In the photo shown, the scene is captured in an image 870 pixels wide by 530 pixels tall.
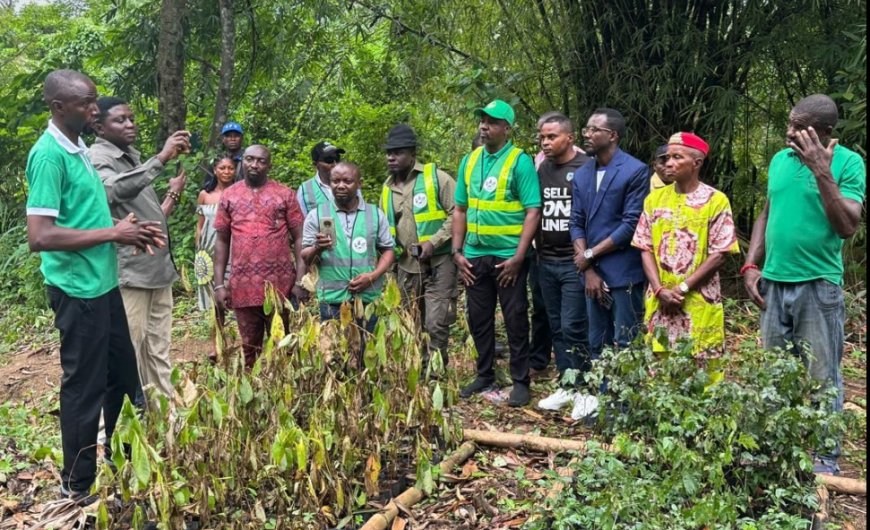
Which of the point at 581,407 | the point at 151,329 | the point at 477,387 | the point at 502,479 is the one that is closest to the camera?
the point at 502,479

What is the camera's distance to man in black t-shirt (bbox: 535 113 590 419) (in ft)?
15.3

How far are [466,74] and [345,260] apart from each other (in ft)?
8.48

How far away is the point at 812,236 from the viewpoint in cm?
356

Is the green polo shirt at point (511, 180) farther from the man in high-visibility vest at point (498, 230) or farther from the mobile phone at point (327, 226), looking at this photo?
the mobile phone at point (327, 226)

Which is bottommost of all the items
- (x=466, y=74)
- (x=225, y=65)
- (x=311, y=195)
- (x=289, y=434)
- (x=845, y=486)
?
(x=845, y=486)

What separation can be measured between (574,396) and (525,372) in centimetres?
46

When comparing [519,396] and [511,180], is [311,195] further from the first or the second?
[519,396]

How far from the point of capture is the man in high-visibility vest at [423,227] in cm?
507

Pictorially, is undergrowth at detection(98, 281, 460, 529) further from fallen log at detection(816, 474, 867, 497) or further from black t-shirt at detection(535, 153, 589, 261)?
fallen log at detection(816, 474, 867, 497)

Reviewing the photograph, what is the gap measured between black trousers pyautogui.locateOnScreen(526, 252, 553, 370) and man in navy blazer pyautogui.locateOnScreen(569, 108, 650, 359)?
2.98 ft

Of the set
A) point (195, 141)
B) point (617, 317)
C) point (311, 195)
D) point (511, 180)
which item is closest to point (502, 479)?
point (617, 317)

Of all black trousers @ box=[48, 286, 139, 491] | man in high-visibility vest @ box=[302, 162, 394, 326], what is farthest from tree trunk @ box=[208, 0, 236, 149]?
black trousers @ box=[48, 286, 139, 491]

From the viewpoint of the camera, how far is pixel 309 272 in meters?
4.55

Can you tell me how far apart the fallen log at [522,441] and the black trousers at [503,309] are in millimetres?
797
